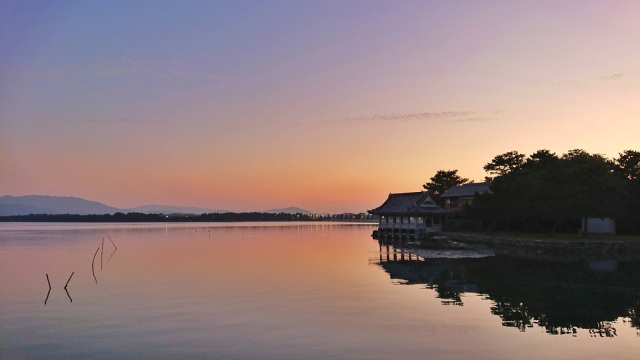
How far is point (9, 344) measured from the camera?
1961 centimetres

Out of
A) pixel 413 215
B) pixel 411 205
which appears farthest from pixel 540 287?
pixel 411 205

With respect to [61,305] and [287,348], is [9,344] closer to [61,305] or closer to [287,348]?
[61,305]

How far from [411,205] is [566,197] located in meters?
26.3

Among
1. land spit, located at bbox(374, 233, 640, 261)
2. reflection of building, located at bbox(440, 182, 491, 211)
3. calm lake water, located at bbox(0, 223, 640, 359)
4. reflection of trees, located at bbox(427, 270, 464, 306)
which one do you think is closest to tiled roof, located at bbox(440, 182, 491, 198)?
reflection of building, located at bbox(440, 182, 491, 211)

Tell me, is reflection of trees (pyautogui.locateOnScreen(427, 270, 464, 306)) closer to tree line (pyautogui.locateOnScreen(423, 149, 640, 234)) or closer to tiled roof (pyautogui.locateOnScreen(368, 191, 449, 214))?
tree line (pyautogui.locateOnScreen(423, 149, 640, 234))

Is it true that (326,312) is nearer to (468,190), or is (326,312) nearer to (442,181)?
(468,190)

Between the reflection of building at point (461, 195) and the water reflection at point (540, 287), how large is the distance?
46.2 meters

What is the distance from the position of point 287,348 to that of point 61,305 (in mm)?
16384

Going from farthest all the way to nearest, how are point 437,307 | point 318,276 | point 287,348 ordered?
point 318,276, point 437,307, point 287,348

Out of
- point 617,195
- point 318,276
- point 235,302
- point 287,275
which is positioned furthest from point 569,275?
point 617,195

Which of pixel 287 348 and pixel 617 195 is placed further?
pixel 617 195

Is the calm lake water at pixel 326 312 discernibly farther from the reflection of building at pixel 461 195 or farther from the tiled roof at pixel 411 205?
the reflection of building at pixel 461 195

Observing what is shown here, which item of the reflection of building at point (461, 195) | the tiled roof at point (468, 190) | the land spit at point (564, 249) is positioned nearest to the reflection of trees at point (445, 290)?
the land spit at point (564, 249)

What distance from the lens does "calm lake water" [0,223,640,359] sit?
1838 centimetres
